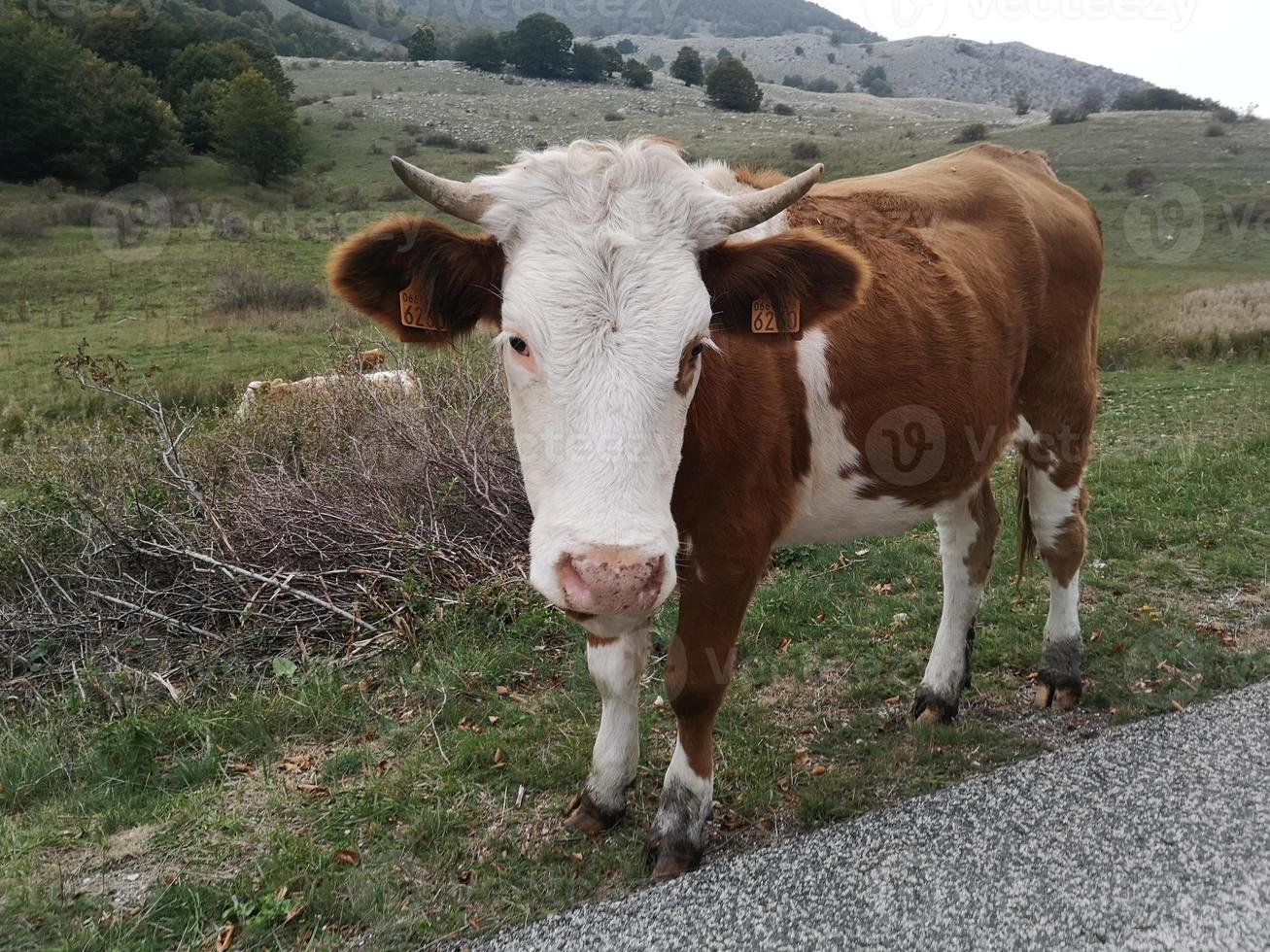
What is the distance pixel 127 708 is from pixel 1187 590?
20.8ft

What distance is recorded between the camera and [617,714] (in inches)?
135

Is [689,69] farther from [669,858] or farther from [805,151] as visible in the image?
[669,858]

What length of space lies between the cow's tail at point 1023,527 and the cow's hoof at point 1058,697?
82cm

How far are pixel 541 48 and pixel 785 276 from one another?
237 ft

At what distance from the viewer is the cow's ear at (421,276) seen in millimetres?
2676

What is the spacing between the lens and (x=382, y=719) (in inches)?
169

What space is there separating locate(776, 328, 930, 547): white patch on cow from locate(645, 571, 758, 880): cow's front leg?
0.50m

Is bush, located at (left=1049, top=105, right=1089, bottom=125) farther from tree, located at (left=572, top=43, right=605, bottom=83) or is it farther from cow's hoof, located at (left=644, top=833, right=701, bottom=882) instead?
cow's hoof, located at (left=644, top=833, right=701, bottom=882)

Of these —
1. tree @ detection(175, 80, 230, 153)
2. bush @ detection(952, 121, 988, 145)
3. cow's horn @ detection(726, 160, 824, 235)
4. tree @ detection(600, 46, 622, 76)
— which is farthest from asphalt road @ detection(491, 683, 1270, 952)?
tree @ detection(600, 46, 622, 76)

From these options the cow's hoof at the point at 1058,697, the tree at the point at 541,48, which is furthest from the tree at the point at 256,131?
the cow's hoof at the point at 1058,697

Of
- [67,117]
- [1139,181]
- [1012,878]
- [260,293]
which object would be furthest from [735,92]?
[1012,878]

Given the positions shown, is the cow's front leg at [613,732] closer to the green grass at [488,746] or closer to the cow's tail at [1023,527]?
the green grass at [488,746]

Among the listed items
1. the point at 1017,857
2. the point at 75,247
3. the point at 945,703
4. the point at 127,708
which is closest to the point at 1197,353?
the point at 945,703

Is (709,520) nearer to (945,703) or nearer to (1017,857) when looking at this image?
(1017,857)
